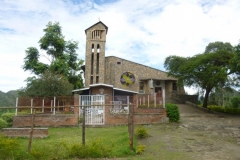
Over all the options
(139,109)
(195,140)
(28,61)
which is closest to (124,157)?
(195,140)

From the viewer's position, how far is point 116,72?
30.5 m

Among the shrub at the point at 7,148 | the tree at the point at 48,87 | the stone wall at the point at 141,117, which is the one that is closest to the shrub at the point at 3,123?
the tree at the point at 48,87

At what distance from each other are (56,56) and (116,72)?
8.91 metres

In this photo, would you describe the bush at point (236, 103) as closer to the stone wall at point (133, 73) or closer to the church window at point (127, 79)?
the stone wall at point (133, 73)

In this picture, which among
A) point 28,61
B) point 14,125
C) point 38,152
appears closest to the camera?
point 38,152

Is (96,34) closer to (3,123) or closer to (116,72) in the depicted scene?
(116,72)

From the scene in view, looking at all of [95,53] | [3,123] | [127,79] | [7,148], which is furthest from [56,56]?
[7,148]

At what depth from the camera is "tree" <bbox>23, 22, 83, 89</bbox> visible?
24.2m

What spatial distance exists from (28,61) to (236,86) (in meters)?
23.8

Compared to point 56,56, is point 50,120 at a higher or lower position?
lower

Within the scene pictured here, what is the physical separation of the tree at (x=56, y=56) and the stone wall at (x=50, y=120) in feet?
37.0

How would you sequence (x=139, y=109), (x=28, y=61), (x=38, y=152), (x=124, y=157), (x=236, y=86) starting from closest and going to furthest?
(x=38, y=152), (x=124, y=157), (x=139, y=109), (x=236, y=86), (x=28, y=61)

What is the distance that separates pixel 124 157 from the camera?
668 centimetres

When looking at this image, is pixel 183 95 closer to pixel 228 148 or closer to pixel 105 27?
pixel 105 27
